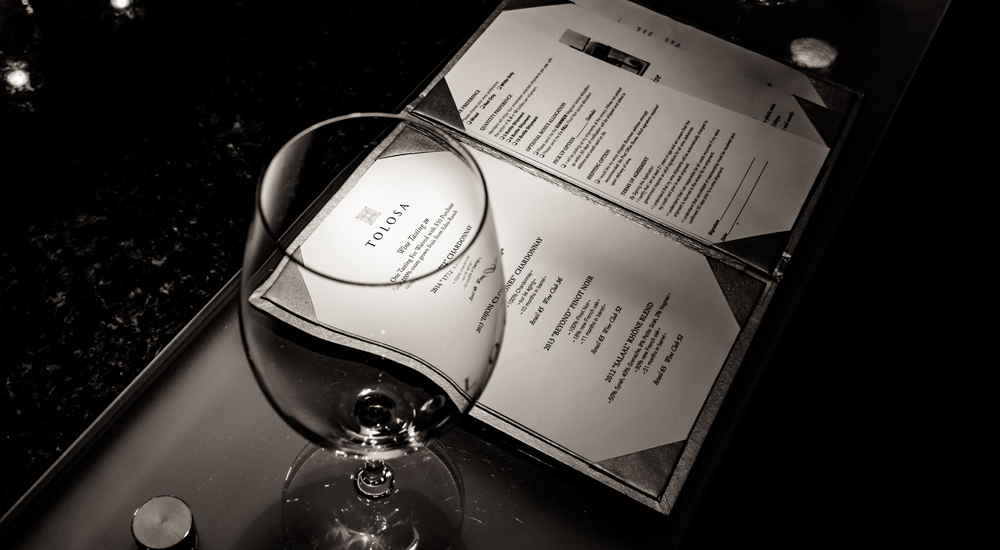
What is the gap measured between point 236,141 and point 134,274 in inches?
5.1

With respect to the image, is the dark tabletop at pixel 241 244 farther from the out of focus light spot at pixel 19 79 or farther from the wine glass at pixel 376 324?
the wine glass at pixel 376 324

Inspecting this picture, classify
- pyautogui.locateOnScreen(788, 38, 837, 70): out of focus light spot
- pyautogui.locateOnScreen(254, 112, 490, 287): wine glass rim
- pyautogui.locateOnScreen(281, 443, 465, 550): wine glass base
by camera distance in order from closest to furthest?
pyautogui.locateOnScreen(254, 112, 490, 287): wine glass rim, pyautogui.locateOnScreen(281, 443, 465, 550): wine glass base, pyautogui.locateOnScreen(788, 38, 837, 70): out of focus light spot

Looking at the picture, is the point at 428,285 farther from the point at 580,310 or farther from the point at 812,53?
the point at 812,53

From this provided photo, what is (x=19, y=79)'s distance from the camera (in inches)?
22.3

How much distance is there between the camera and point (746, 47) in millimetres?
610

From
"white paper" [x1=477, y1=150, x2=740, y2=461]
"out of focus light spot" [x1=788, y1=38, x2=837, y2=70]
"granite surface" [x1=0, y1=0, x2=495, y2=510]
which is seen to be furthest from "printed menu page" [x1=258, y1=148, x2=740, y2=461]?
"out of focus light spot" [x1=788, y1=38, x2=837, y2=70]

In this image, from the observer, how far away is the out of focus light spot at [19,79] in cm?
56

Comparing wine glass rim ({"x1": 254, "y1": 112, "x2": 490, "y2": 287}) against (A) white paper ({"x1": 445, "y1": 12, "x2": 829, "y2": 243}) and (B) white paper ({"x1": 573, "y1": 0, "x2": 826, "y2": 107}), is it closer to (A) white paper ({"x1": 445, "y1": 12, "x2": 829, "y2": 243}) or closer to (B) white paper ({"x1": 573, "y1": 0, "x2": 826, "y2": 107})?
(A) white paper ({"x1": 445, "y1": 12, "x2": 829, "y2": 243})

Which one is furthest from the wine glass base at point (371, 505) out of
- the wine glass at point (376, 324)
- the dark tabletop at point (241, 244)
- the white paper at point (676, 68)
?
the white paper at point (676, 68)

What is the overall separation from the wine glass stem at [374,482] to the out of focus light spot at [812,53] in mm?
467

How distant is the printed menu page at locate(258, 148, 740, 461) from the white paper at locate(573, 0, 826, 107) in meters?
0.19

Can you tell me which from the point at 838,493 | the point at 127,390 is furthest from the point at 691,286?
the point at 838,493

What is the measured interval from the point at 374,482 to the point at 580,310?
0.15 m

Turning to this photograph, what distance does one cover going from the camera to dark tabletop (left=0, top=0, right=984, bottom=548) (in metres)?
0.46
